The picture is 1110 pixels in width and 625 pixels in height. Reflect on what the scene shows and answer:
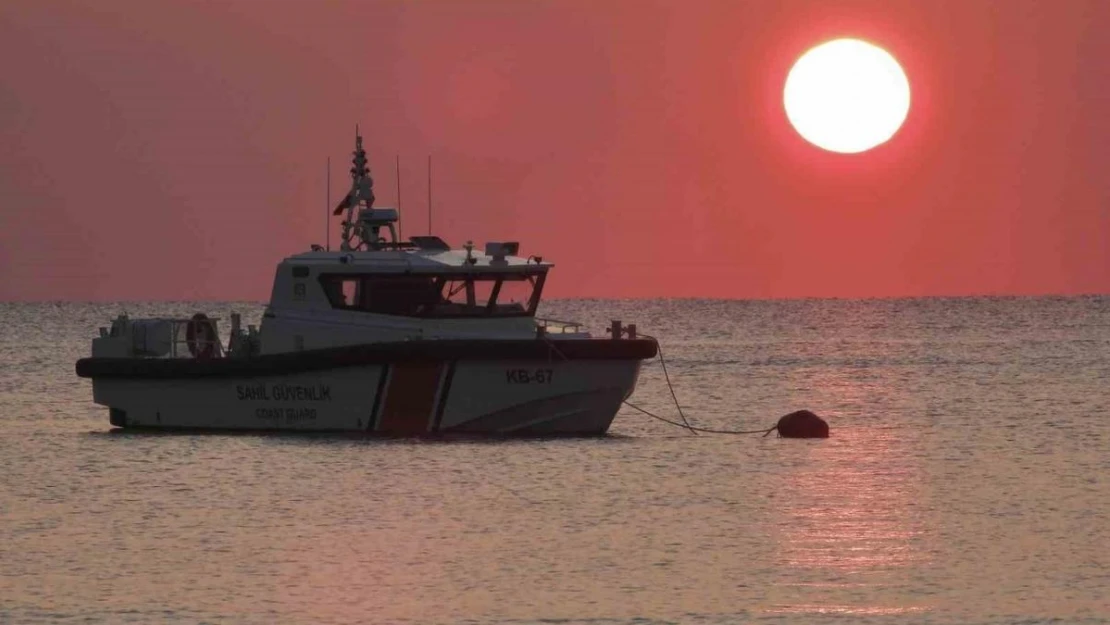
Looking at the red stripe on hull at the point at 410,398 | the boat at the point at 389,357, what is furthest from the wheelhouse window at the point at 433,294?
the red stripe on hull at the point at 410,398

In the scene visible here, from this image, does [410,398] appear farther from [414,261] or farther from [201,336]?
[201,336]

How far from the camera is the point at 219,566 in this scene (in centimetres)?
2297

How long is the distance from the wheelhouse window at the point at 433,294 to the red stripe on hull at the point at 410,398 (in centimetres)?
134

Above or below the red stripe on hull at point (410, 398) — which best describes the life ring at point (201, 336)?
above

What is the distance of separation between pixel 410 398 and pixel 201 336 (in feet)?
15.7

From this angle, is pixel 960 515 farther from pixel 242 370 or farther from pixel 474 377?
pixel 242 370

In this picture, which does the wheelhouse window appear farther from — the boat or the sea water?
the sea water

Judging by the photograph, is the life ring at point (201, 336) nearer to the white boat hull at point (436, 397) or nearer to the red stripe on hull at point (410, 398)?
the white boat hull at point (436, 397)

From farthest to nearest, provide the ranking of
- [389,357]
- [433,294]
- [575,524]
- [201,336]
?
[201,336] < [433,294] < [389,357] < [575,524]

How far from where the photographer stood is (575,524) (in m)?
26.3

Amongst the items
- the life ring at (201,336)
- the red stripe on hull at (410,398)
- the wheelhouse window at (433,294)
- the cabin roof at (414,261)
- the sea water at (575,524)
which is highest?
the cabin roof at (414,261)

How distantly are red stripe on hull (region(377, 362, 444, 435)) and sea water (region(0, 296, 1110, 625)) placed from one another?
0.46m

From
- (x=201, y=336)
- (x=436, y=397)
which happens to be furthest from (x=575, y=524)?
(x=201, y=336)

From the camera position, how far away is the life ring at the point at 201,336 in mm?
35469
